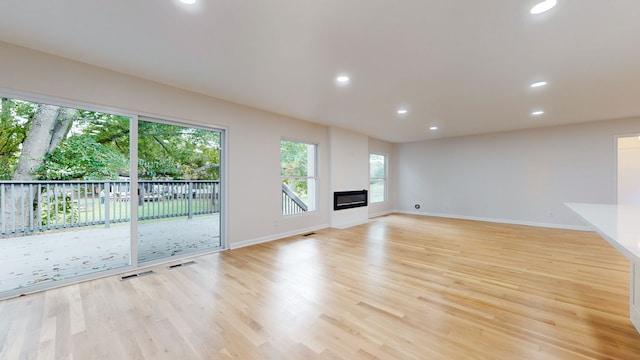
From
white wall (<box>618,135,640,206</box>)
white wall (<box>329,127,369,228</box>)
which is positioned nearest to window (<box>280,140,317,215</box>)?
white wall (<box>329,127,369,228</box>)

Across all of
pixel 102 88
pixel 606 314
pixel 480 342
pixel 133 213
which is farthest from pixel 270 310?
pixel 102 88

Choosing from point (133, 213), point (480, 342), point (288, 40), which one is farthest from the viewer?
point (133, 213)

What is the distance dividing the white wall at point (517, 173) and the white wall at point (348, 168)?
221 cm

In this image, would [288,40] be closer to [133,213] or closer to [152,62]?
[152,62]

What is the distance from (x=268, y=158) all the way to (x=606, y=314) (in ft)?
15.1

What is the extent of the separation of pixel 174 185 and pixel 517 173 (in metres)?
7.90

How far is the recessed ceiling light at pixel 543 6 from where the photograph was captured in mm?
1805

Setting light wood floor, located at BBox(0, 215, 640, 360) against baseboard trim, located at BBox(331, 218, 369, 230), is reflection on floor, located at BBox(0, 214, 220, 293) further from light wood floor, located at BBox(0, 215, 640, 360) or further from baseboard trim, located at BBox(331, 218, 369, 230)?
baseboard trim, located at BBox(331, 218, 369, 230)

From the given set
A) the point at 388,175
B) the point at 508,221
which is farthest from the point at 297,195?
the point at 508,221

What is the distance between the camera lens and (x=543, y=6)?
184 centimetres

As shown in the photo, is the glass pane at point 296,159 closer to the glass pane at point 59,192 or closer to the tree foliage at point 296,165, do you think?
the tree foliage at point 296,165

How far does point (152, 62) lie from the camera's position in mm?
2793

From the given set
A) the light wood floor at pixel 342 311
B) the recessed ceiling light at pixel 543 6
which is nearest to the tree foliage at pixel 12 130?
the light wood floor at pixel 342 311

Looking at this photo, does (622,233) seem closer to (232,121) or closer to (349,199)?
(232,121)
